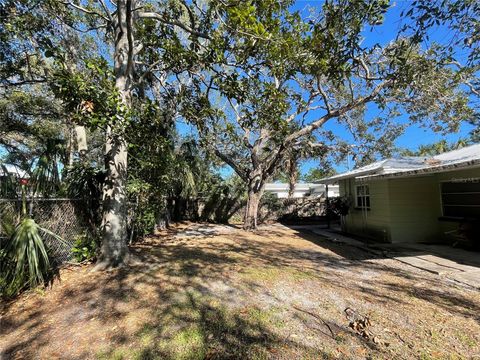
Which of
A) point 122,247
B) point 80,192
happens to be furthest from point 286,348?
point 80,192

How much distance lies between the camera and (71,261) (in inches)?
231

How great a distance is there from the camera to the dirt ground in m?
2.94

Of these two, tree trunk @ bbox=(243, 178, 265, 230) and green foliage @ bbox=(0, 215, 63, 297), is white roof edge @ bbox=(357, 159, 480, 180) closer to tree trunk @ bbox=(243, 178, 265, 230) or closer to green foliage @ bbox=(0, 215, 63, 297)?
tree trunk @ bbox=(243, 178, 265, 230)

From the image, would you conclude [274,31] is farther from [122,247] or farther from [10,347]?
[10,347]

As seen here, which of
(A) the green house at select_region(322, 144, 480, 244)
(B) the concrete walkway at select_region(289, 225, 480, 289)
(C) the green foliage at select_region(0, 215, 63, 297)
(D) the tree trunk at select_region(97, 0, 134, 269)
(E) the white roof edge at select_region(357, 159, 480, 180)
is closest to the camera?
(C) the green foliage at select_region(0, 215, 63, 297)

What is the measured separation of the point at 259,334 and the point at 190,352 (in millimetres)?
803

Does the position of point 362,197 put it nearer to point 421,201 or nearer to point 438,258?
point 421,201

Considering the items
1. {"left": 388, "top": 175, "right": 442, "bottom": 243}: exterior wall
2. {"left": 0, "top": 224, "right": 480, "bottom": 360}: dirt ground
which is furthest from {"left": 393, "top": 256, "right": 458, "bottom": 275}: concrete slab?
{"left": 388, "top": 175, "right": 442, "bottom": 243}: exterior wall

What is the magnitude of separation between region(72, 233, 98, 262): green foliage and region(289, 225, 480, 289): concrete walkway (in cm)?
711

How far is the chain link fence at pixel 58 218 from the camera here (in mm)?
4812

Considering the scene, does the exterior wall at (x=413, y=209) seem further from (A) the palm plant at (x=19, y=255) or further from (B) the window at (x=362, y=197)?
(A) the palm plant at (x=19, y=255)

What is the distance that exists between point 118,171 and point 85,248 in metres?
1.83

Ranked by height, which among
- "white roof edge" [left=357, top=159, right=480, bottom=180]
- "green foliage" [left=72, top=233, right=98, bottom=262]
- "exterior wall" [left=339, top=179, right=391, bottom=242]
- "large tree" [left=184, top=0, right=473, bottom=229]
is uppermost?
"large tree" [left=184, top=0, right=473, bottom=229]

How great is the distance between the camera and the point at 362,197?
1085cm
